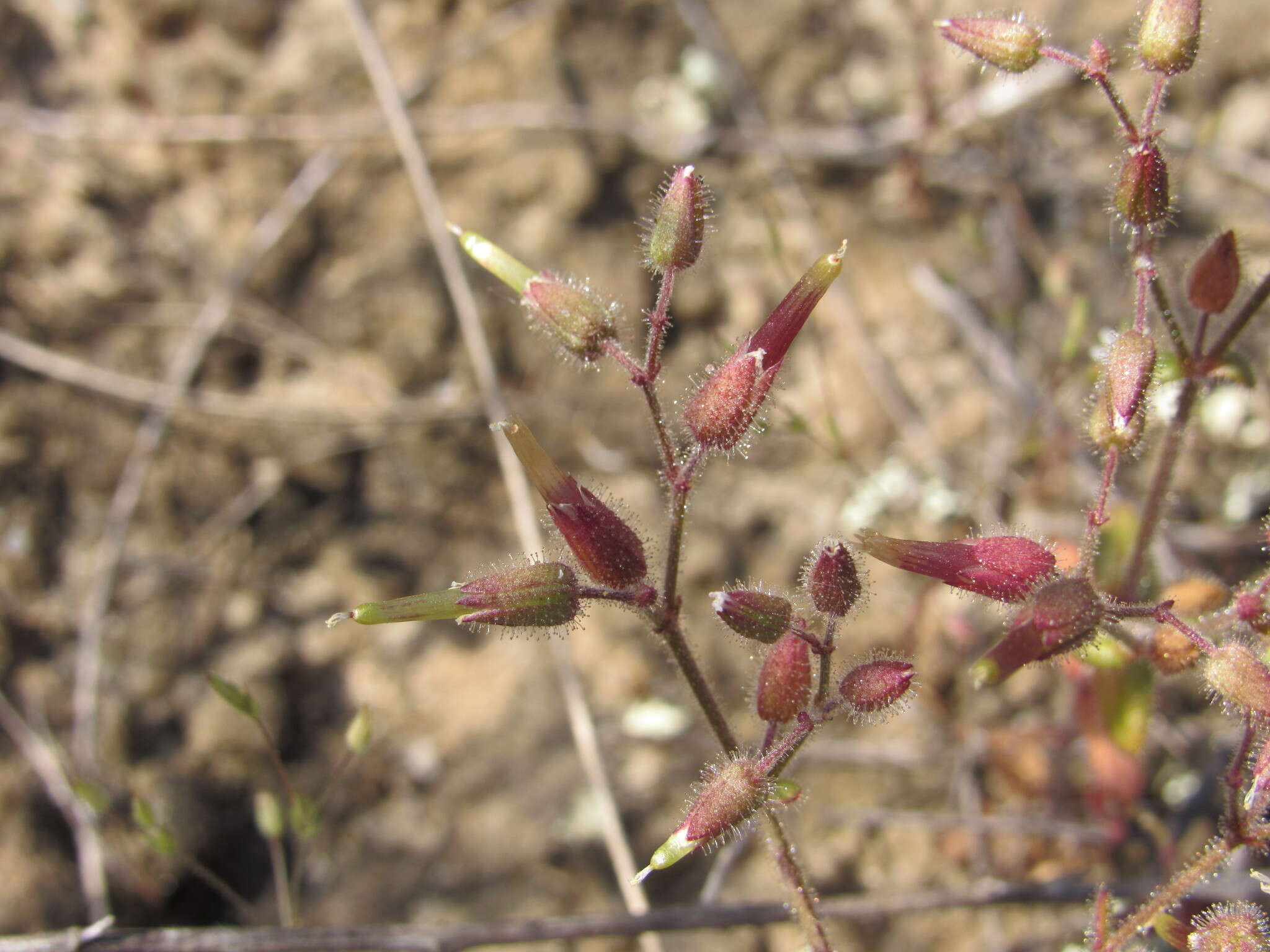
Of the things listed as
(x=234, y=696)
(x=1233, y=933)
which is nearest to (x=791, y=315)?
(x=1233, y=933)

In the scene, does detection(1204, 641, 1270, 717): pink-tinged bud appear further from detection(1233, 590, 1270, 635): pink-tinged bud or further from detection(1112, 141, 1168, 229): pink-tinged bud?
detection(1112, 141, 1168, 229): pink-tinged bud

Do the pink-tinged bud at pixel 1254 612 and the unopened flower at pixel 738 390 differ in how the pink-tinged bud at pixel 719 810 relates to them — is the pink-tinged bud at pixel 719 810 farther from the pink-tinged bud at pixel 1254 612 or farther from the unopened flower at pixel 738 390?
the pink-tinged bud at pixel 1254 612

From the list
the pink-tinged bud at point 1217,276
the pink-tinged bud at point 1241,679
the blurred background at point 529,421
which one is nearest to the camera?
the pink-tinged bud at point 1241,679

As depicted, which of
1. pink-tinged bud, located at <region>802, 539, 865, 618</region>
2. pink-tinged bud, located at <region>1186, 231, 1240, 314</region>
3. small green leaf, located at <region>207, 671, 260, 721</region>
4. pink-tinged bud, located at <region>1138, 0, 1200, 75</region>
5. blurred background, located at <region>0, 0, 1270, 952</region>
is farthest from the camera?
blurred background, located at <region>0, 0, 1270, 952</region>

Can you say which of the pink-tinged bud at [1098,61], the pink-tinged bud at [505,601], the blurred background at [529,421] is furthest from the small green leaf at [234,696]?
the pink-tinged bud at [1098,61]

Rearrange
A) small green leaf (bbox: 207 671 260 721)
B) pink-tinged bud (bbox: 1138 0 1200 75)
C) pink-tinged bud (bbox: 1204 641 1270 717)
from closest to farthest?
1. pink-tinged bud (bbox: 1204 641 1270 717)
2. pink-tinged bud (bbox: 1138 0 1200 75)
3. small green leaf (bbox: 207 671 260 721)

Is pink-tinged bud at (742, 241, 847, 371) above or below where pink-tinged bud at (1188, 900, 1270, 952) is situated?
above

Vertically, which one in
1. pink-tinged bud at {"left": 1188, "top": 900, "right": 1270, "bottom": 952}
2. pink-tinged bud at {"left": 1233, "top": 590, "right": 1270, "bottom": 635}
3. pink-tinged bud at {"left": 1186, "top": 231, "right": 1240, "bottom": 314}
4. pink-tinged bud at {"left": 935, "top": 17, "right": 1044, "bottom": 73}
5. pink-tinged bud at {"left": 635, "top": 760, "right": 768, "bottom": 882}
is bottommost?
pink-tinged bud at {"left": 1188, "top": 900, "right": 1270, "bottom": 952}

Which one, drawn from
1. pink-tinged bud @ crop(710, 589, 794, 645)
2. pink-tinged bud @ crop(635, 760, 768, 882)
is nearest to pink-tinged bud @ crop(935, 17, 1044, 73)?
pink-tinged bud @ crop(710, 589, 794, 645)
